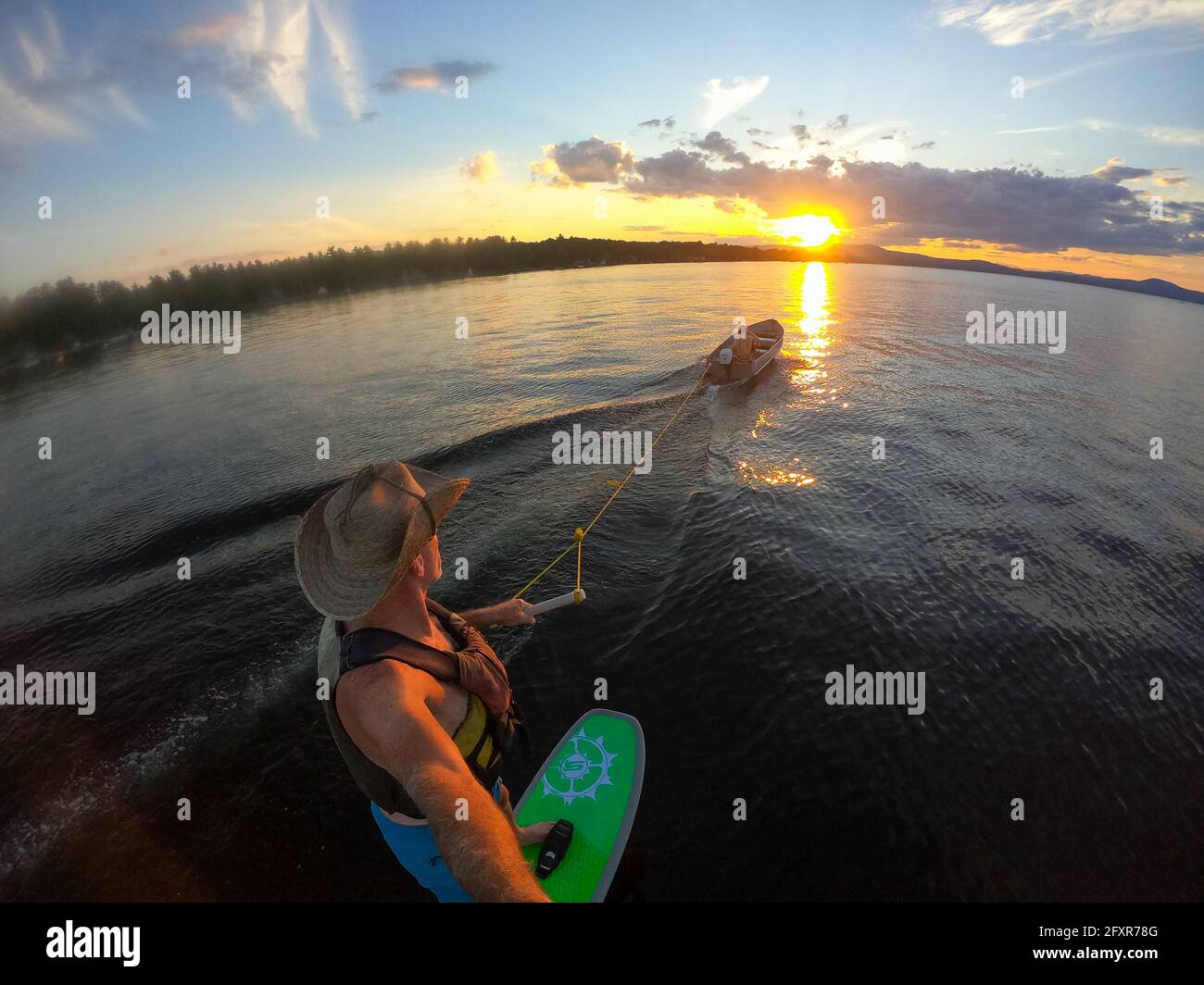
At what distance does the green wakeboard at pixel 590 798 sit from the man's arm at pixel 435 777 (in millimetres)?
4030

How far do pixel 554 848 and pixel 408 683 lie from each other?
14.6 feet

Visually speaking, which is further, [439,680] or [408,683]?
[439,680]

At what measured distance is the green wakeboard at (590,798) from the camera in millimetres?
6219

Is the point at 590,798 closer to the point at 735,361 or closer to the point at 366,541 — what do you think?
the point at 366,541

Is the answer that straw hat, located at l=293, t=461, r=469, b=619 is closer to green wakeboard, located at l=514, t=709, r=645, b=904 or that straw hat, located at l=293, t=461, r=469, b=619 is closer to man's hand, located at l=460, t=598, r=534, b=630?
man's hand, located at l=460, t=598, r=534, b=630

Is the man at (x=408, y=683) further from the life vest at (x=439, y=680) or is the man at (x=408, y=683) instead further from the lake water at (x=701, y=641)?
the lake water at (x=701, y=641)

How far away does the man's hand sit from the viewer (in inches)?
217

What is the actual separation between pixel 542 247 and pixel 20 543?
193 meters

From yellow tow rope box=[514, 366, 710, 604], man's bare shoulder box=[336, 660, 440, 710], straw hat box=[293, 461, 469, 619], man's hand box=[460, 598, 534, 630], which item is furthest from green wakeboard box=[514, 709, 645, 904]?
straw hat box=[293, 461, 469, 619]

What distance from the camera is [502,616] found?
5.68 meters

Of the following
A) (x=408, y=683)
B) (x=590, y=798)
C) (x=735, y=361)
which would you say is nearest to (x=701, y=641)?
(x=590, y=798)

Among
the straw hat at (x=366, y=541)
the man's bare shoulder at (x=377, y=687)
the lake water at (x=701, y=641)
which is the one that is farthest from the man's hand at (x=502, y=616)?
the lake water at (x=701, y=641)
